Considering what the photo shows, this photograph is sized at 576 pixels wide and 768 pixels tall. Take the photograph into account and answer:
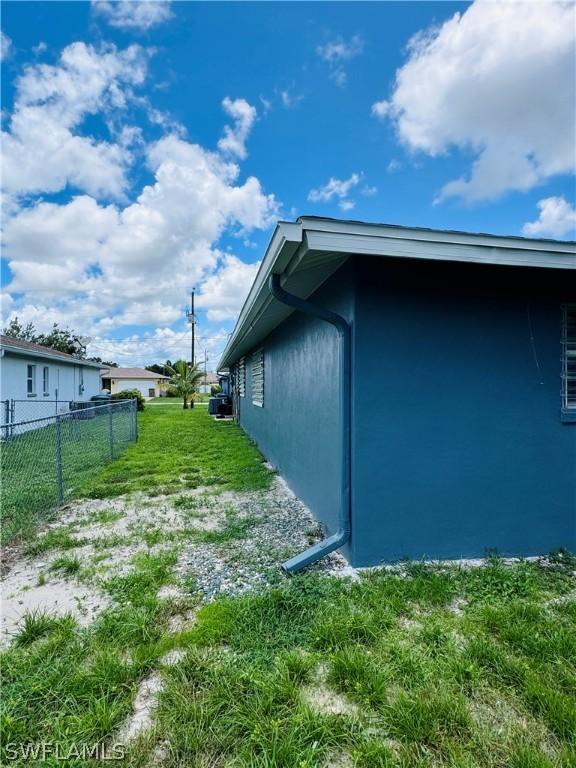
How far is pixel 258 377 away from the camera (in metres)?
9.58

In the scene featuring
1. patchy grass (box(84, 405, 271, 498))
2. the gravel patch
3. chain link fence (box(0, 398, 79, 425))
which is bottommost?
the gravel patch

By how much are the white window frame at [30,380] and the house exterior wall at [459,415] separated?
14520 mm

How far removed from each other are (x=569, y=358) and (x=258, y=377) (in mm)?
6913

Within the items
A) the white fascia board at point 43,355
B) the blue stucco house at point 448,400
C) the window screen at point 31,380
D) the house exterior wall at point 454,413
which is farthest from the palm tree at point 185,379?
the house exterior wall at point 454,413

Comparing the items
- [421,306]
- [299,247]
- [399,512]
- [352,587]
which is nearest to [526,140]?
[421,306]

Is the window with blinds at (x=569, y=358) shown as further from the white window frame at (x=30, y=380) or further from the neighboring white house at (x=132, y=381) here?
the neighboring white house at (x=132, y=381)

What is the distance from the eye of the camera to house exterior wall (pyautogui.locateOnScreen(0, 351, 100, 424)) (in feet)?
39.8

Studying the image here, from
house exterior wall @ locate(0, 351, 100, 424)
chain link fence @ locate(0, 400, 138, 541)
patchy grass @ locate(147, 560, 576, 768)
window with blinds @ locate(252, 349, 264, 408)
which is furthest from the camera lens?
house exterior wall @ locate(0, 351, 100, 424)

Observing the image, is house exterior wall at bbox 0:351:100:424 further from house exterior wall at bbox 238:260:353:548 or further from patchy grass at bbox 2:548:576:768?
patchy grass at bbox 2:548:576:768

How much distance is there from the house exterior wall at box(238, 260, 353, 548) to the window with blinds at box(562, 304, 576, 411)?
6.69 ft

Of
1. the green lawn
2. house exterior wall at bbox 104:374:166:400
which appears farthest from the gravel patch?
house exterior wall at bbox 104:374:166:400

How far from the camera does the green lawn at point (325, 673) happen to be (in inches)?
62.1

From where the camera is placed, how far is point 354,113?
8312mm

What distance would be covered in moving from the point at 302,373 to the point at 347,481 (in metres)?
1.93
